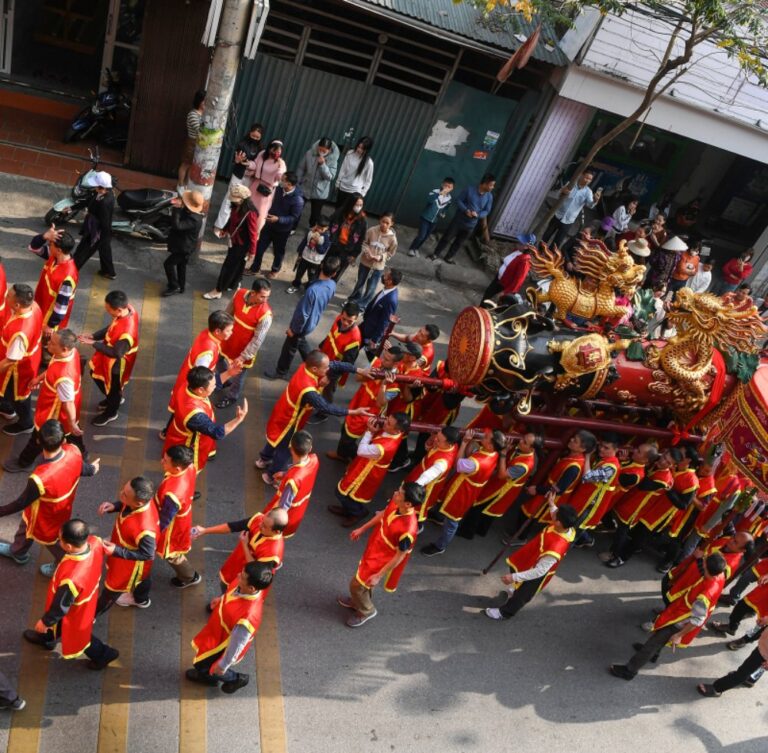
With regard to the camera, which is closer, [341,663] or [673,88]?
[341,663]

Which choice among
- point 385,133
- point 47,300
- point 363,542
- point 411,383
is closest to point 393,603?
point 363,542

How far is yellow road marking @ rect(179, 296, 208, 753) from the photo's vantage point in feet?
17.4

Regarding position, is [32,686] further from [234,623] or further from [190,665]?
[234,623]

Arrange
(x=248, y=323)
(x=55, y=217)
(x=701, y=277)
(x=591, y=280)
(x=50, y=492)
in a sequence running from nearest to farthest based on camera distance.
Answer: (x=50, y=492)
(x=591, y=280)
(x=248, y=323)
(x=55, y=217)
(x=701, y=277)

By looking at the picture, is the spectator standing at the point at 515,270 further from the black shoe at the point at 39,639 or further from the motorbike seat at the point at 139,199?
the black shoe at the point at 39,639

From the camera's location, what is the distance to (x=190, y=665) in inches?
226

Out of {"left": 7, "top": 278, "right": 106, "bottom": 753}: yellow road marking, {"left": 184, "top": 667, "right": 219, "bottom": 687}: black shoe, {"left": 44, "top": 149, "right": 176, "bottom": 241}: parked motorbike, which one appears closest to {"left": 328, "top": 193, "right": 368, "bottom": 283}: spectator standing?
{"left": 44, "top": 149, "right": 176, "bottom": 241}: parked motorbike

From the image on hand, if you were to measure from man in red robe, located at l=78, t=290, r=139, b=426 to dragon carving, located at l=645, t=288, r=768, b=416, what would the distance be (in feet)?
16.1

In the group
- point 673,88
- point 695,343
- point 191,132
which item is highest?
point 673,88

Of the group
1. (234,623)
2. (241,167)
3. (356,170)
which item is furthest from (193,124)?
(234,623)

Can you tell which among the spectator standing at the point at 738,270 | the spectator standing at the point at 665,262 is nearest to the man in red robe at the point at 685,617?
the spectator standing at the point at 665,262

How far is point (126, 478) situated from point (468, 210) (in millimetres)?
7255

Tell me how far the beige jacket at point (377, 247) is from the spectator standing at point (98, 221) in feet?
10.6

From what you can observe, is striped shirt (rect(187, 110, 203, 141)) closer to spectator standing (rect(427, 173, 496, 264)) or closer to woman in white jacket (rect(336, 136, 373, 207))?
woman in white jacket (rect(336, 136, 373, 207))
